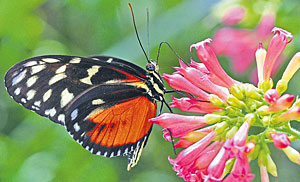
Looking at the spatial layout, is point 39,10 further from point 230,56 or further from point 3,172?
point 230,56

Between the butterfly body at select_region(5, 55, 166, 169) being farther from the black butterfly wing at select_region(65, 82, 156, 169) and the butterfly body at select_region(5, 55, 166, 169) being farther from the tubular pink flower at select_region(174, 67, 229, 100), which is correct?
the tubular pink flower at select_region(174, 67, 229, 100)

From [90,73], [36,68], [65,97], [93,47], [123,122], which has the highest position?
[36,68]

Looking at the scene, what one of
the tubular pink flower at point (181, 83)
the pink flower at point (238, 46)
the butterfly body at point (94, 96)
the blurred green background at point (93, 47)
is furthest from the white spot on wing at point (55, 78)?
the pink flower at point (238, 46)

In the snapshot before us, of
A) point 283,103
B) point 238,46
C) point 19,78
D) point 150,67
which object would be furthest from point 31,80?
point 238,46

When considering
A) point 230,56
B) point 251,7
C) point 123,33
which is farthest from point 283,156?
point 123,33

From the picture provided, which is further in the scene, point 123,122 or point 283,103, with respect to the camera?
point 123,122

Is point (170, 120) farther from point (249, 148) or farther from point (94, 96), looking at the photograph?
point (94, 96)

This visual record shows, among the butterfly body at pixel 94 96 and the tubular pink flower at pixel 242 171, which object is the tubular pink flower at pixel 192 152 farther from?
the butterfly body at pixel 94 96
